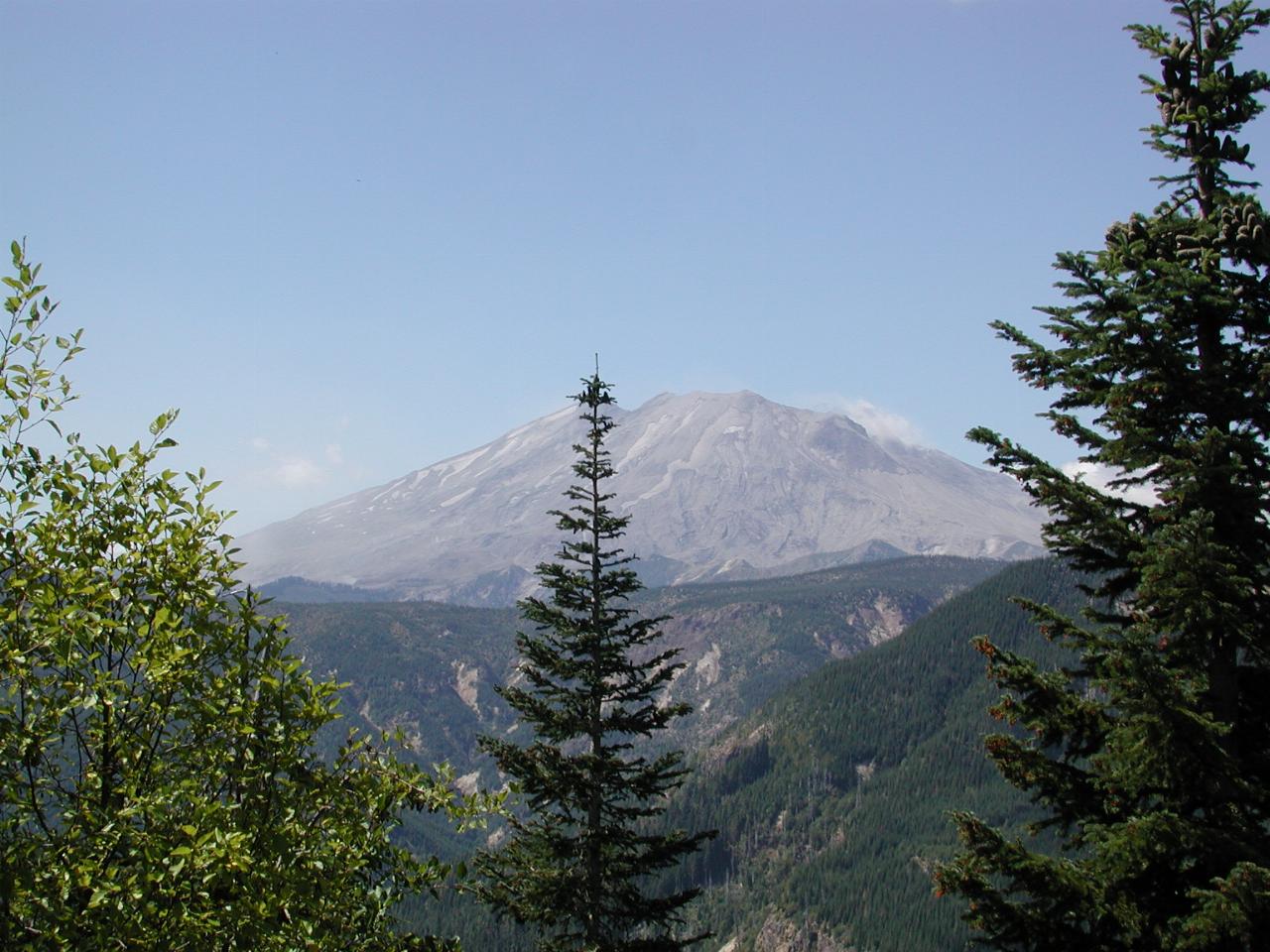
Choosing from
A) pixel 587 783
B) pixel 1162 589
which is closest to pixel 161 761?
pixel 1162 589

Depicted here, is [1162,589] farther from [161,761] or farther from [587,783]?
[587,783]

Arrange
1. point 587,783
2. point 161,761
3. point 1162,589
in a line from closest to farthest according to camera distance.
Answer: point 161,761
point 1162,589
point 587,783

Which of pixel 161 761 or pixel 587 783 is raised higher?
pixel 161 761

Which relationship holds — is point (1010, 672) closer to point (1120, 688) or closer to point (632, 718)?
point (1120, 688)

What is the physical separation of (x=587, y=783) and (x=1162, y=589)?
1453 cm

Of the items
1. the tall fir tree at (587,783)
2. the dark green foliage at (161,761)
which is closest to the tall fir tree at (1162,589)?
the dark green foliage at (161,761)

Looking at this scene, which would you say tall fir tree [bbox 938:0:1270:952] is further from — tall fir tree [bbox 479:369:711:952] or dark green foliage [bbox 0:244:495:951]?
tall fir tree [bbox 479:369:711:952]

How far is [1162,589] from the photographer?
1061 cm

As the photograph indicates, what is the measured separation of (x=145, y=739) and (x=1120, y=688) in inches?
388

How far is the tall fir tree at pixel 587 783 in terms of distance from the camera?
68.5ft

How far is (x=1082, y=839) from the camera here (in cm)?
1110

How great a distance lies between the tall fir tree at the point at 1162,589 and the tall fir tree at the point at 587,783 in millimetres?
10101

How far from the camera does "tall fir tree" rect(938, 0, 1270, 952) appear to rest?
1050cm

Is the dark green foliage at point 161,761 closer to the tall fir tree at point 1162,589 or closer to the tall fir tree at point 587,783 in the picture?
the tall fir tree at point 1162,589
